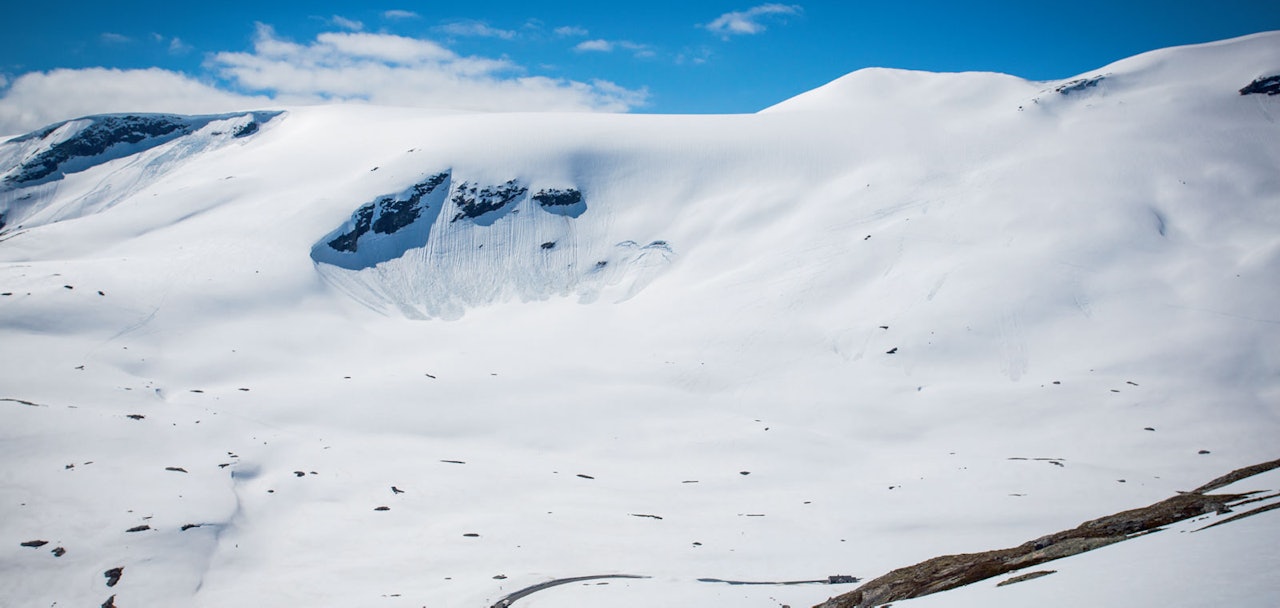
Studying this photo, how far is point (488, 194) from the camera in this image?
100 metres

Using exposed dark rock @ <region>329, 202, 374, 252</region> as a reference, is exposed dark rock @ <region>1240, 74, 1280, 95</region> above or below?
above

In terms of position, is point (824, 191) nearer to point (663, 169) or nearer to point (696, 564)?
point (663, 169)

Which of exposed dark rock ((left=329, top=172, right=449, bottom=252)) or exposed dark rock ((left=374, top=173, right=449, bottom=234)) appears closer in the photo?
exposed dark rock ((left=329, top=172, right=449, bottom=252))

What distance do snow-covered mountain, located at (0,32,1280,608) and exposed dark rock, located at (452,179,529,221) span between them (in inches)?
25.0

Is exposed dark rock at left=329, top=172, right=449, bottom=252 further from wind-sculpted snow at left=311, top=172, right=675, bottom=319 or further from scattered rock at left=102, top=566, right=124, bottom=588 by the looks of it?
scattered rock at left=102, top=566, right=124, bottom=588

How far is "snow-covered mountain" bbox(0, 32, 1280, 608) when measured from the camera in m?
35.1

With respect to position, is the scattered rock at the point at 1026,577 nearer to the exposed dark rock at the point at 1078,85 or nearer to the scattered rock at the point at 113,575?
the scattered rock at the point at 113,575

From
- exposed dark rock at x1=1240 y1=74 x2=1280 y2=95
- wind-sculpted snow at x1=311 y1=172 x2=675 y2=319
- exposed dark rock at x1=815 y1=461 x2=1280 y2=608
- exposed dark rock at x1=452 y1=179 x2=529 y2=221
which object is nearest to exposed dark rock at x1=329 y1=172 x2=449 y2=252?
wind-sculpted snow at x1=311 y1=172 x2=675 y2=319

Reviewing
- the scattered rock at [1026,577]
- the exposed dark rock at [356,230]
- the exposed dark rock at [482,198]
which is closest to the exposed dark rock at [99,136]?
the exposed dark rock at [356,230]

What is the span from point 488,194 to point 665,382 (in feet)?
161

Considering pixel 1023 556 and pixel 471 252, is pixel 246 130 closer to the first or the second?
pixel 471 252

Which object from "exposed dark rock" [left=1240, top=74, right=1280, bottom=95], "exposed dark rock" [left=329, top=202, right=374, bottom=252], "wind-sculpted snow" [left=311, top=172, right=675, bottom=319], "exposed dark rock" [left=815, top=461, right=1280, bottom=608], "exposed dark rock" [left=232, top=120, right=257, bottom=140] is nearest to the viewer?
"exposed dark rock" [left=815, top=461, right=1280, bottom=608]

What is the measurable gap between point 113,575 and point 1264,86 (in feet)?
436

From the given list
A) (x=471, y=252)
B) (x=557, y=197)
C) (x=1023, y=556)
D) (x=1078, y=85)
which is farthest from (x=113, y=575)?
(x=1078, y=85)
